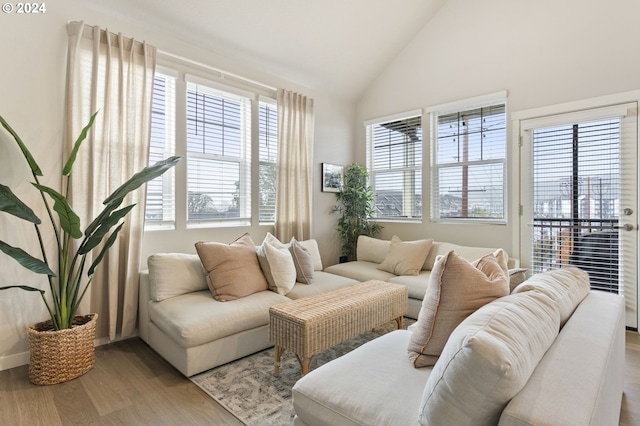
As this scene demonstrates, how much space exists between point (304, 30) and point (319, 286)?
2.82 meters

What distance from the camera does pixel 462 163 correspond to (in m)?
4.21

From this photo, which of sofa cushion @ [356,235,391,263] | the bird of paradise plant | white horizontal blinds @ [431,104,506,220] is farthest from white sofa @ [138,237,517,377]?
white horizontal blinds @ [431,104,506,220]

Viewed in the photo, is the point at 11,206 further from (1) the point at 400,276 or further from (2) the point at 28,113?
(1) the point at 400,276

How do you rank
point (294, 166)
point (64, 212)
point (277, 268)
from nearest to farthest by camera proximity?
point (64, 212), point (277, 268), point (294, 166)

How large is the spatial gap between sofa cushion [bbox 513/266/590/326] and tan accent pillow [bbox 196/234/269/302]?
2056 mm

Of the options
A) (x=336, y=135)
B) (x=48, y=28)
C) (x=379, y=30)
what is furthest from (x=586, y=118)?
(x=48, y=28)

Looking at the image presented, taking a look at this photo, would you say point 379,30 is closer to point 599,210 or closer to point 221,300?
point 599,210

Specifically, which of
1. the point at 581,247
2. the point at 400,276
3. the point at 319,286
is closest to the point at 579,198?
the point at 581,247

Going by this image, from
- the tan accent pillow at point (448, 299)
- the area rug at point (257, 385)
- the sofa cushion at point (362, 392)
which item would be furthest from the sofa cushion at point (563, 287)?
the area rug at point (257, 385)

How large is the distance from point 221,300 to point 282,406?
102 cm

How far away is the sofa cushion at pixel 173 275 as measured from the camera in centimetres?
270

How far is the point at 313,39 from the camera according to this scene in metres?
3.90

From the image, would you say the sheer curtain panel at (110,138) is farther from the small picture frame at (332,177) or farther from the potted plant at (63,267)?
the small picture frame at (332,177)

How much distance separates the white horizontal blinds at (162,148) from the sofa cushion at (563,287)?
2994 millimetres
